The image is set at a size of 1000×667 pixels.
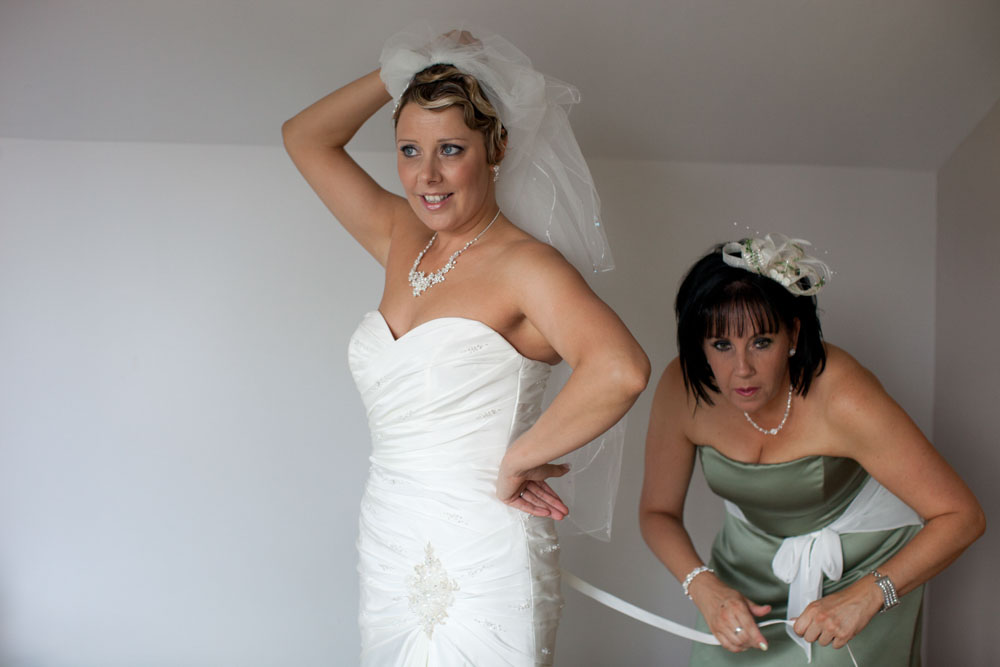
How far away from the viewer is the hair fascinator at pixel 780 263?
224cm

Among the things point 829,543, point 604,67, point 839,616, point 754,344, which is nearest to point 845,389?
point 754,344

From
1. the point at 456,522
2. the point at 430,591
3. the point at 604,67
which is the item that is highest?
the point at 604,67

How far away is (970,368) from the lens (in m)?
3.04

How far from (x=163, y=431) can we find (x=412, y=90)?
173 cm

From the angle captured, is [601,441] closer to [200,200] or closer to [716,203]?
[716,203]

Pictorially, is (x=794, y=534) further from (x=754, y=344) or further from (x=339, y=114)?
(x=339, y=114)

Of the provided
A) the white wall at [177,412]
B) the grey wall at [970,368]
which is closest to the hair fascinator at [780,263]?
the grey wall at [970,368]

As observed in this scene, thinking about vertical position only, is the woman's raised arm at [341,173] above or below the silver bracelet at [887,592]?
above

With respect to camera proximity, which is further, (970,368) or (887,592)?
(970,368)

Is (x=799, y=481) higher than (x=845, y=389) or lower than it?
lower

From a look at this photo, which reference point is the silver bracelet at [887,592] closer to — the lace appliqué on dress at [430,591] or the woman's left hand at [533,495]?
the woman's left hand at [533,495]

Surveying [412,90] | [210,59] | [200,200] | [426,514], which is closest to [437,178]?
[412,90]

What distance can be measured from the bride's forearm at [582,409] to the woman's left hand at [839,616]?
73cm

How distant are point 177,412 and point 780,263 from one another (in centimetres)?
203
